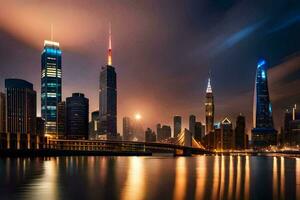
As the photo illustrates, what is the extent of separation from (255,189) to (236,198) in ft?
38.7

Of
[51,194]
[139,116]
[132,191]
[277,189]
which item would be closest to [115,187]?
[132,191]

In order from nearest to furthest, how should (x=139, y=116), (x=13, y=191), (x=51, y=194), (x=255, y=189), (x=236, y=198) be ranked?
(x=236, y=198) < (x=51, y=194) < (x=13, y=191) < (x=255, y=189) < (x=139, y=116)

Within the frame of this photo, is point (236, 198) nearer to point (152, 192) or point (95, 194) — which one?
point (152, 192)

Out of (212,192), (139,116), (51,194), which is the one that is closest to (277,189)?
(212,192)

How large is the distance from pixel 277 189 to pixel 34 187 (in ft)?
111

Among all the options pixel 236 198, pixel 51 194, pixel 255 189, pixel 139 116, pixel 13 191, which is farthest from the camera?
pixel 139 116

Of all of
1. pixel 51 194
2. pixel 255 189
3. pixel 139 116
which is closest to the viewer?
pixel 51 194

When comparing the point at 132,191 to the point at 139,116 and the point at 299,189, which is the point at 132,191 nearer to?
the point at 299,189

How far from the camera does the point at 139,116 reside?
172m

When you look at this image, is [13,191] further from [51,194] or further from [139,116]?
[139,116]

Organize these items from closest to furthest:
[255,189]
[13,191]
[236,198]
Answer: [236,198], [13,191], [255,189]

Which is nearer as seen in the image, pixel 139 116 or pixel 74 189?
pixel 74 189

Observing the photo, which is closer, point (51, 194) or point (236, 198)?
point (236, 198)

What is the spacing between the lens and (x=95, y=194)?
164 feet
